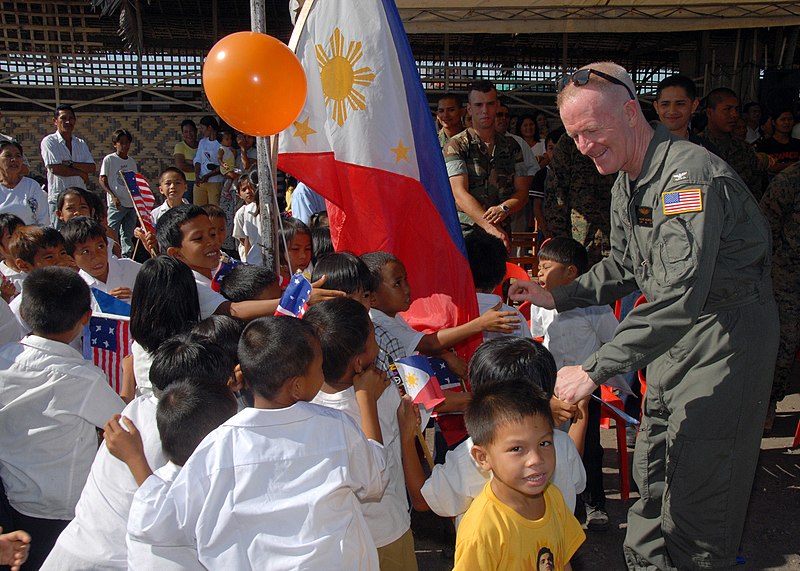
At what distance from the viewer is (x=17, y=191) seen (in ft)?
21.6

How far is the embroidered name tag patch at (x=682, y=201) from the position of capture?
258 cm

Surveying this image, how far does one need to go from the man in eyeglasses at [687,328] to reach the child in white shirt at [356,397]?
63 cm

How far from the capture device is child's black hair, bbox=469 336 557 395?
273 centimetres

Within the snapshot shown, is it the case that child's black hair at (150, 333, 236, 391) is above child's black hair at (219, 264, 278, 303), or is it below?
below

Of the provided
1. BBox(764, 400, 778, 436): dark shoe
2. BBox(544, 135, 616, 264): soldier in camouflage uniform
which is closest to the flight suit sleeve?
BBox(764, 400, 778, 436): dark shoe

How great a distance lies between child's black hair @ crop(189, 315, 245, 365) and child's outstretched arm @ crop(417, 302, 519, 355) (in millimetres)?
871

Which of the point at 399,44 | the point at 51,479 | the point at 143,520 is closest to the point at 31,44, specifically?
the point at 399,44

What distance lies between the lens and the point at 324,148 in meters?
4.27

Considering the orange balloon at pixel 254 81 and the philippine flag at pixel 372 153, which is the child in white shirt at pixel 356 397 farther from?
the philippine flag at pixel 372 153

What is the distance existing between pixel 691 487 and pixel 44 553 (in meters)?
2.39

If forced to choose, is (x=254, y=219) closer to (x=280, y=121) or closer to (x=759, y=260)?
(x=280, y=121)

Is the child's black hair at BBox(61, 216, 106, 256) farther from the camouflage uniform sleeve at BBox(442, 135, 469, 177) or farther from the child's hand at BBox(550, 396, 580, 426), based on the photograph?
the child's hand at BBox(550, 396, 580, 426)

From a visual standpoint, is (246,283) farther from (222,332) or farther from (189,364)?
(189,364)

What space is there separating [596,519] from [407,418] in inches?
71.2
